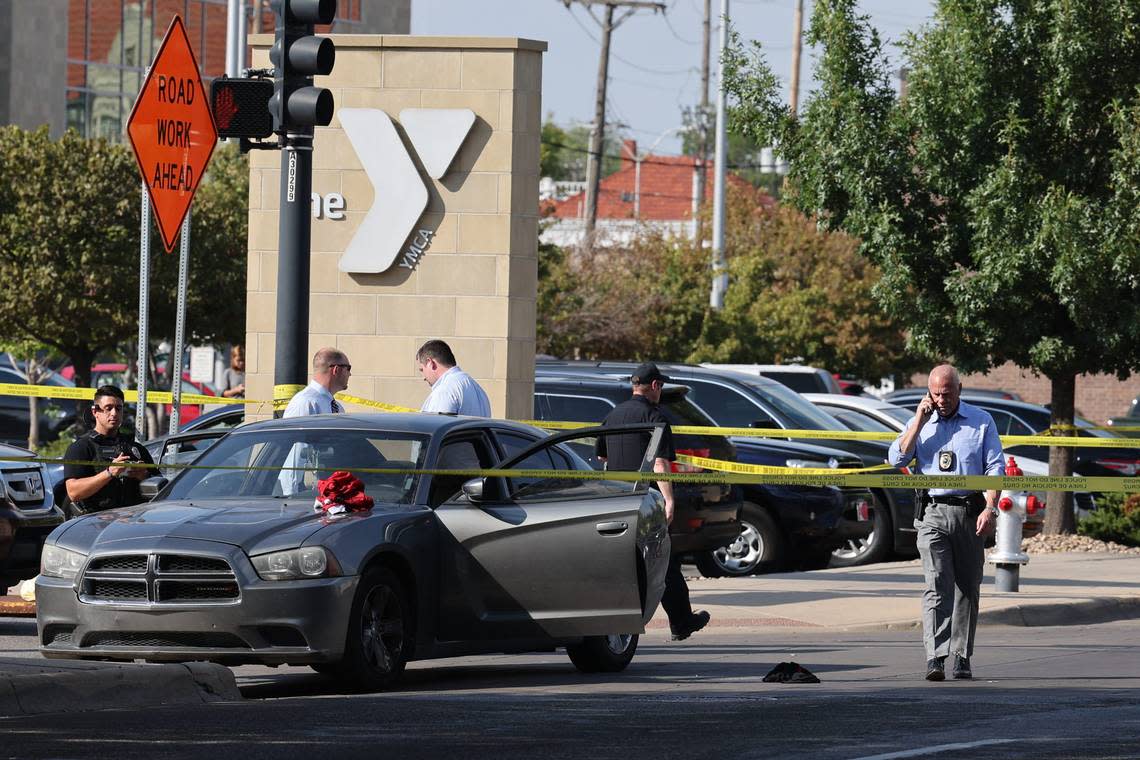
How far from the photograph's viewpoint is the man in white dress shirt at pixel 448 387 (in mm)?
13750

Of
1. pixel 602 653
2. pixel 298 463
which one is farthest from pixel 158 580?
pixel 602 653

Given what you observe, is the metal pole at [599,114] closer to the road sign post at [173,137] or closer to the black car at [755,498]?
the black car at [755,498]

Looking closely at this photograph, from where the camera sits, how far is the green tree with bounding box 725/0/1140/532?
63.0ft

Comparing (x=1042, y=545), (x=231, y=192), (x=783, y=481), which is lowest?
(x=1042, y=545)

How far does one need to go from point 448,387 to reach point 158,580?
4.27 meters

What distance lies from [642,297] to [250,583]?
3349 cm

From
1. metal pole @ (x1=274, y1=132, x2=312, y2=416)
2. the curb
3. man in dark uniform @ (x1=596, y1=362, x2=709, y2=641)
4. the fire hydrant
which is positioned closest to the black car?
the fire hydrant

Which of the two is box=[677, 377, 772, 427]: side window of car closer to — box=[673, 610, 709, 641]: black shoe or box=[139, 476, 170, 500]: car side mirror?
box=[673, 610, 709, 641]: black shoe

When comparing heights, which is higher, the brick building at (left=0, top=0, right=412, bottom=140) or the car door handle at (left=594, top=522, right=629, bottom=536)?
A: the brick building at (left=0, top=0, right=412, bottom=140)

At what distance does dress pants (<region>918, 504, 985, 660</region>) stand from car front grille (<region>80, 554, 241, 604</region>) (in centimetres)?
419

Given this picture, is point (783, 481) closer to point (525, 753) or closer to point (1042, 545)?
point (525, 753)

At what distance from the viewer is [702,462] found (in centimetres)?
1672

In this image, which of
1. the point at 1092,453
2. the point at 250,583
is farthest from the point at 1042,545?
the point at 250,583

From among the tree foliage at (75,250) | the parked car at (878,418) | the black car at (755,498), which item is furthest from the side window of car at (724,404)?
the tree foliage at (75,250)
